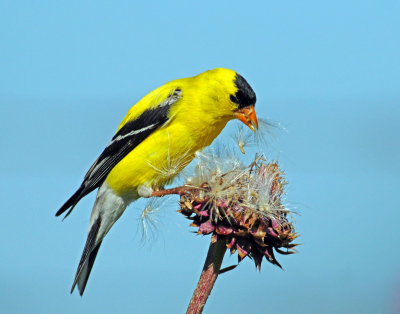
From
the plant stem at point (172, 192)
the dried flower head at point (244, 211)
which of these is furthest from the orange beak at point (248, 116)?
the dried flower head at point (244, 211)

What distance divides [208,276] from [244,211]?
13.2 inches

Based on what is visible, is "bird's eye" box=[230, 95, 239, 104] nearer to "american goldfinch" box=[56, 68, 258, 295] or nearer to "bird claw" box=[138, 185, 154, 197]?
"american goldfinch" box=[56, 68, 258, 295]

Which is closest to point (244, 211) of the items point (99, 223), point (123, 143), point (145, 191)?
point (145, 191)

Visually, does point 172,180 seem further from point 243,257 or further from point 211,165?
point 243,257

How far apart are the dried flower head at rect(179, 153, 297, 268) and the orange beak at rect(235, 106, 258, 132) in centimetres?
85

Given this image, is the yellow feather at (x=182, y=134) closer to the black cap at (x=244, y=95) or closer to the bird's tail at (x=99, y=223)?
the black cap at (x=244, y=95)

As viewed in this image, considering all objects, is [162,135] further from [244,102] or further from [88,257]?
[88,257]

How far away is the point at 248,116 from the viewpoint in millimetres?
3297

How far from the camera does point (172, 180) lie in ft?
11.0

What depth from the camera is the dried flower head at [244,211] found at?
2139 millimetres

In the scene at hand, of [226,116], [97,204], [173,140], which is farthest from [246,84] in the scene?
[97,204]

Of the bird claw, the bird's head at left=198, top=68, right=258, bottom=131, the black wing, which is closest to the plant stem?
the bird claw

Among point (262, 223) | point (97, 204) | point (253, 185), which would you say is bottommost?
point (262, 223)

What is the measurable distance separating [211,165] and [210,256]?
58 cm
